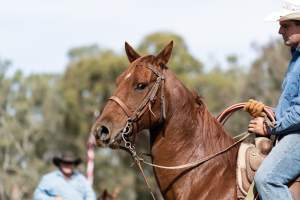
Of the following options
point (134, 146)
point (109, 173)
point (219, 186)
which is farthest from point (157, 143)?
point (109, 173)

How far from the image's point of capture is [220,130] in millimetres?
8008

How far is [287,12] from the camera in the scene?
7430 mm

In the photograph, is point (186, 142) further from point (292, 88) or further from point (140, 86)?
point (292, 88)

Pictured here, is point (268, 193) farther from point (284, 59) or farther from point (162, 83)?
point (284, 59)

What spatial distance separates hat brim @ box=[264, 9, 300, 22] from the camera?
7324 mm

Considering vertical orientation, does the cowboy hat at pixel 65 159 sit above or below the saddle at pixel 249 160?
below

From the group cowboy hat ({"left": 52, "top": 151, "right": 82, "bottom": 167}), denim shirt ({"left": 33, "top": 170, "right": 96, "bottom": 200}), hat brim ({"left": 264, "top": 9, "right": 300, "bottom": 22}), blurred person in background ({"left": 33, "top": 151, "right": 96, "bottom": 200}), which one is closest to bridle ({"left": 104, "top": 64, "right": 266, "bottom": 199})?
hat brim ({"left": 264, "top": 9, "right": 300, "bottom": 22})

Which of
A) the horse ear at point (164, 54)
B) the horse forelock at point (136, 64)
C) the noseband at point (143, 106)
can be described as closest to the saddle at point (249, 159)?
the noseband at point (143, 106)

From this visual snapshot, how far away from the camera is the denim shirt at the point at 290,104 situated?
7.12 metres

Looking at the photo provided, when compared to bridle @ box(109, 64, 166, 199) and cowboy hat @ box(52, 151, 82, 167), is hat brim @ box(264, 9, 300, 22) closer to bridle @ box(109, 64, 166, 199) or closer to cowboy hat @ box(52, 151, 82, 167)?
bridle @ box(109, 64, 166, 199)

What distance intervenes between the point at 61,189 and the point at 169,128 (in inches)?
241

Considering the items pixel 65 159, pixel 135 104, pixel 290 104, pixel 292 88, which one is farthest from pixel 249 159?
pixel 65 159

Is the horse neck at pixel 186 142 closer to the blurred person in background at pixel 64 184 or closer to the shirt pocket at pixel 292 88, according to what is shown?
the shirt pocket at pixel 292 88

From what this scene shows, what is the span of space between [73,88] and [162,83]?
53392 millimetres
